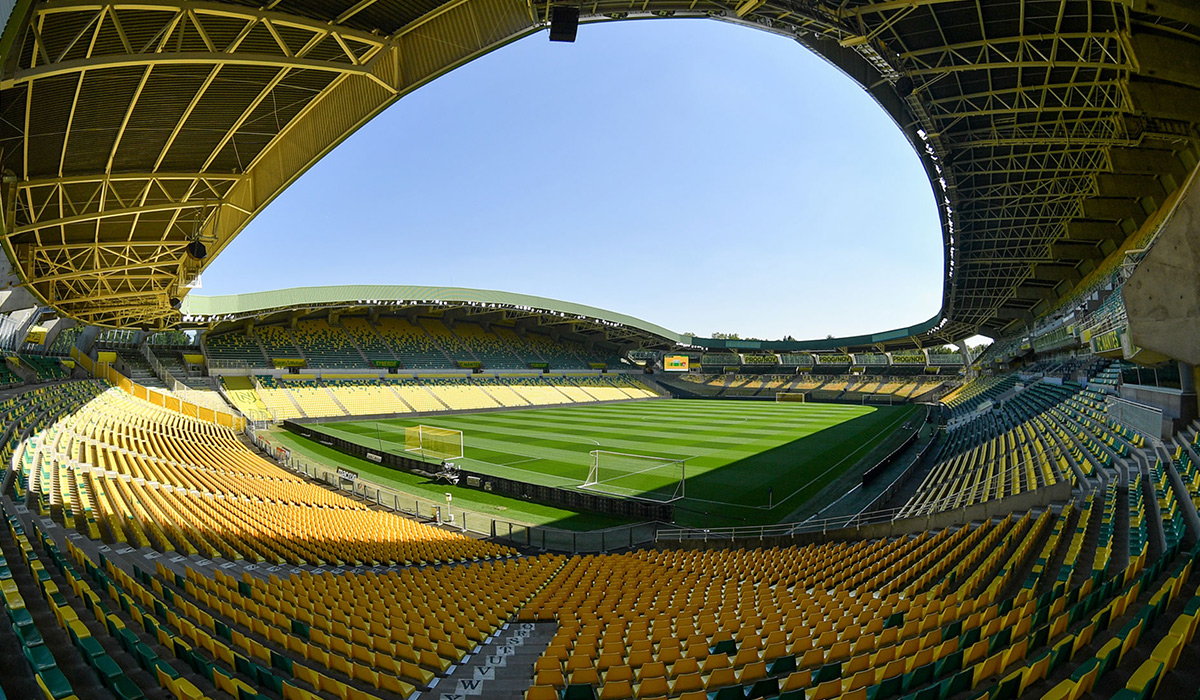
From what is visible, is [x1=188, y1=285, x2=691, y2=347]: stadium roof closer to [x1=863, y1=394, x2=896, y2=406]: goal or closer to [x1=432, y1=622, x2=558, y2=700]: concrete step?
[x1=863, y1=394, x2=896, y2=406]: goal

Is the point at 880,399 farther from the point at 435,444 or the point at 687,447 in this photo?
the point at 435,444

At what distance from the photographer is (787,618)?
8.05 metres

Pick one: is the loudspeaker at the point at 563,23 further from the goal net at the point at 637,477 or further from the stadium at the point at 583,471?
the goal net at the point at 637,477

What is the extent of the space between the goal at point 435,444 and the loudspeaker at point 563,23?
23594mm

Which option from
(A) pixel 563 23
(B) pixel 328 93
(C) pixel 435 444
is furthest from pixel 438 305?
(A) pixel 563 23

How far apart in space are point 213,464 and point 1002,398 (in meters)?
45.5

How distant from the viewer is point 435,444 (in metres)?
33.5

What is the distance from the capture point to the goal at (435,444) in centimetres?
3112

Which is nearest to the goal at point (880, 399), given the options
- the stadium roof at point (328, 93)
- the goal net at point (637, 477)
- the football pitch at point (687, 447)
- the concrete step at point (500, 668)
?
the football pitch at point (687, 447)

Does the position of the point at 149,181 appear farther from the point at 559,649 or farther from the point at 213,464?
the point at 559,649

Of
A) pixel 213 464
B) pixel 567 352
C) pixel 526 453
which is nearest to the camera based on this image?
pixel 213 464

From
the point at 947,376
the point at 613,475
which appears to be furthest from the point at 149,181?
the point at 947,376

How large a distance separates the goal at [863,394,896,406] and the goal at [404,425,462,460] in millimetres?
52451

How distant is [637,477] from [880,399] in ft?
171
